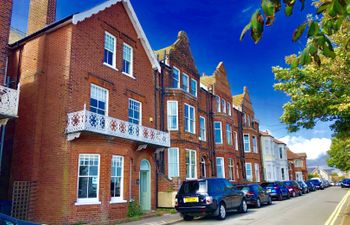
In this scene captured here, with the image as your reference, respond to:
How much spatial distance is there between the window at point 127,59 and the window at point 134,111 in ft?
5.93

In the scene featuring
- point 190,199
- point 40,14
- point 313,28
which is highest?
point 40,14

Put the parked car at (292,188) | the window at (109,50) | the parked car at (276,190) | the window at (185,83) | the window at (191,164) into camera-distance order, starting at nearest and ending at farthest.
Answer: the window at (109,50) → the window at (191,164) → the window at (185,83) → the parked car at (276,190) → the parked car at (292,188)

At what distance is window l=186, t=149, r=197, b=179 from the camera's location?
2291cm

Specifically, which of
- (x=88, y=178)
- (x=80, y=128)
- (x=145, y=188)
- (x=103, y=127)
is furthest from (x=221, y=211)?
(x=80, y=128)

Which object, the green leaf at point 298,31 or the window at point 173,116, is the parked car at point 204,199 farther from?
the green leaf at point 298,31

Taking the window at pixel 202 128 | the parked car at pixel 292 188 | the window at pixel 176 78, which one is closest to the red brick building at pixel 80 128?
the window at pixel 176 78

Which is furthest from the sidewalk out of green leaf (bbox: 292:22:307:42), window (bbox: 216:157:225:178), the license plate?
window (bbox: 216:157:225:178)

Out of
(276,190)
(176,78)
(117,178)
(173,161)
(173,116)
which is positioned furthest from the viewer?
(276,190)

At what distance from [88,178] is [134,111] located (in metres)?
5.60

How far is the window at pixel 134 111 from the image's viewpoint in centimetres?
1842

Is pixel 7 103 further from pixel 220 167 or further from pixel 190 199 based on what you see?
pixel 220 167

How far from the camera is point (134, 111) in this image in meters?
18.8

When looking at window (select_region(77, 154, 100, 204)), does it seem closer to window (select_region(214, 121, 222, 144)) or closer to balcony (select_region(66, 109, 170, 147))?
balcony (select_region(66, 109, 170, 147))

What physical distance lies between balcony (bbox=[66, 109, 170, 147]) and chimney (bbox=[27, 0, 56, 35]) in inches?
344
